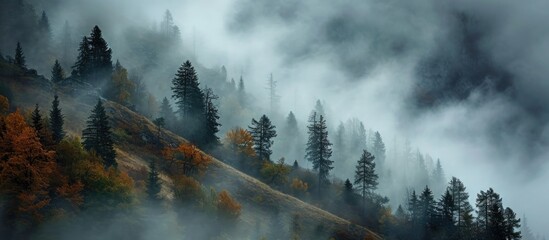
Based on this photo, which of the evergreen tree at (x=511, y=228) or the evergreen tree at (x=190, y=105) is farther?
the evergreen tree at (x=190, y=105)

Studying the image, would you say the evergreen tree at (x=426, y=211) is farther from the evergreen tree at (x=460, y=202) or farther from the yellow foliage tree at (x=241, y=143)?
the yellow foliage tree at (x=241, y=143)

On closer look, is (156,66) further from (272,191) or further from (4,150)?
(4,150)

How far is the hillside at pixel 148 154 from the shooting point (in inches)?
2820

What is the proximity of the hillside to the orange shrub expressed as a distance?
3366mm

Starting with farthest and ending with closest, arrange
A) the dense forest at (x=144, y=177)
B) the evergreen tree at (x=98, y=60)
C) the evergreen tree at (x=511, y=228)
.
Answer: the evergreen tree at (x=98, y=60) < the evergreen tree at (x=511, y=228) < the dense forest at (x=144, y=177)

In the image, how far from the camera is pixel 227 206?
6725 cm

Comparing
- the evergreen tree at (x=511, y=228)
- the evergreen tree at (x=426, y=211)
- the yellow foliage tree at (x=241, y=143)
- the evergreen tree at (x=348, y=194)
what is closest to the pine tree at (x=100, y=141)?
the yellow foliage tree at (x=241, y=143)

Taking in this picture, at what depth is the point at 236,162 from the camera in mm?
93812

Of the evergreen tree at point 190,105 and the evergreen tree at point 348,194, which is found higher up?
the evergreen tree at point 190,105

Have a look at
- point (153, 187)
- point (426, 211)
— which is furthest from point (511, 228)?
point (153, 187)

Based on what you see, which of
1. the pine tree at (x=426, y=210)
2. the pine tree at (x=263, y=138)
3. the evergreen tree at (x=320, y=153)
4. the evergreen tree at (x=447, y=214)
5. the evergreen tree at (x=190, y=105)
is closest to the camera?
the evergreen tree at (x=190, y=105)

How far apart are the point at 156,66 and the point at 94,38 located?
8832 centimetres

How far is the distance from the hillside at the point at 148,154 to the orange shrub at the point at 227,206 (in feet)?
11.0

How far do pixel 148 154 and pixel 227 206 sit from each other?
56.2 ft
